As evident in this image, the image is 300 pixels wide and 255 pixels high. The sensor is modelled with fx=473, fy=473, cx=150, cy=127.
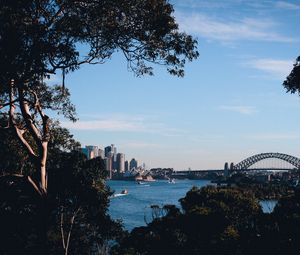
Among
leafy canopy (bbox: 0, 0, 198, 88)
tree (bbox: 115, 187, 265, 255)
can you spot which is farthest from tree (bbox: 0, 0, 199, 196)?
tree (bbox: 115, 187, 265, 255)

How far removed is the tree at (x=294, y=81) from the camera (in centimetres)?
1622

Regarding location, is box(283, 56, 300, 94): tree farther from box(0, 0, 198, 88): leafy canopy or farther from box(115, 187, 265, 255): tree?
box(115, 187, 265, 255): tree

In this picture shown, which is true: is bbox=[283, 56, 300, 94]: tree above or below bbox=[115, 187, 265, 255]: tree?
above

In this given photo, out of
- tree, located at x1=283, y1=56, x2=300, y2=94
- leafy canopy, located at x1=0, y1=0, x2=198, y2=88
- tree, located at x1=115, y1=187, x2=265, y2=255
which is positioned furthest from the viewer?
tree, located at x1=115, y1=187, x2=265, y2=255

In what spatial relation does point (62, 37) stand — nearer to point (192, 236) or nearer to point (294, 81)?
point (294, 81)

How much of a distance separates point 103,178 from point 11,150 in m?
8.33

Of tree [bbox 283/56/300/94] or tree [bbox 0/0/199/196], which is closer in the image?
tree [bbox 0/0/199/196]

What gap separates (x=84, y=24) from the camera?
40.2 ft

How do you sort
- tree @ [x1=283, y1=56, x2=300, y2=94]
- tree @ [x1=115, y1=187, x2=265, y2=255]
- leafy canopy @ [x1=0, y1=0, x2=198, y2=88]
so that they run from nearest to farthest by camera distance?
leafy canopy @ [x1=0, y1=0, x2=198, y2=88]
tree @ [x1=283, y1=56, x2=300, y2=94]
tree @ [x1=115, y1=187, x2=265, y2=255]

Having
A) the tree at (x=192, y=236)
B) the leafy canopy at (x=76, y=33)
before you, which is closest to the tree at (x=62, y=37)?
the leafy canopy at (x=76, y=33)

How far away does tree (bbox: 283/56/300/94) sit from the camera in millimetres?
16219

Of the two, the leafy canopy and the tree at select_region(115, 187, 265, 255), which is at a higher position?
the leafy canopy

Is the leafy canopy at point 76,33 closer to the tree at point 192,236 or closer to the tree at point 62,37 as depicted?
the tree at point 62,37

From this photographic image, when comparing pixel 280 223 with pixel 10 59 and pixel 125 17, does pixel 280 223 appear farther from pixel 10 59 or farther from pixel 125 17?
pixel 10 59
